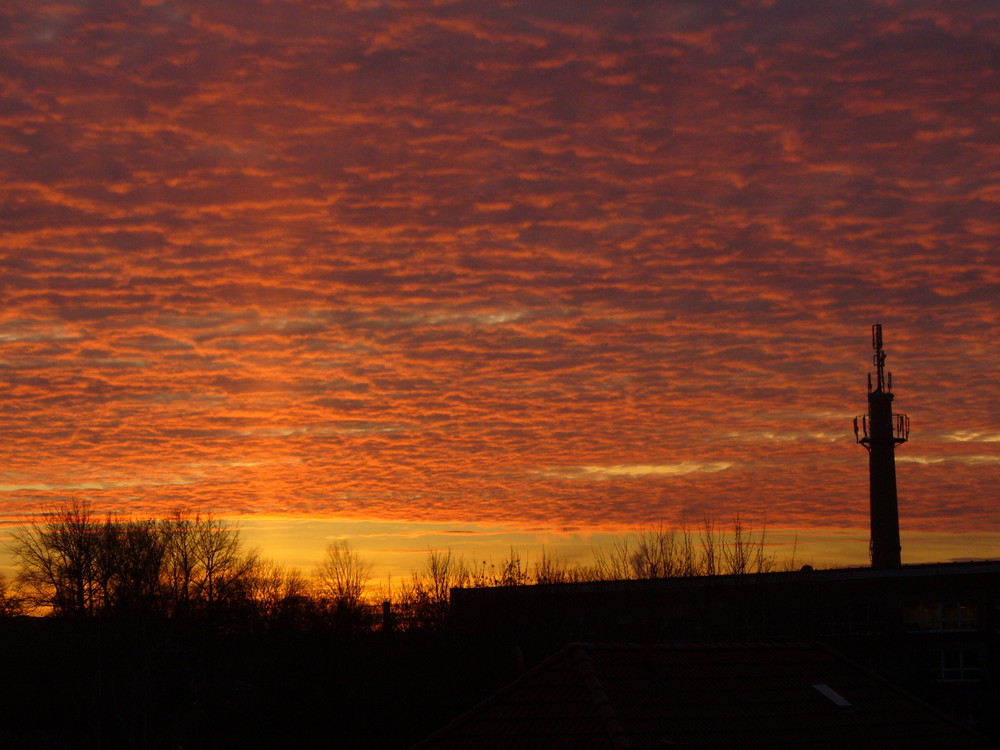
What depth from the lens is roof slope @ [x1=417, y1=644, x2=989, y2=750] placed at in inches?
1192

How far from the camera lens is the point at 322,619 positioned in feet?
244

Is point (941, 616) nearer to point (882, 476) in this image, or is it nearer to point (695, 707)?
point (882, 476)

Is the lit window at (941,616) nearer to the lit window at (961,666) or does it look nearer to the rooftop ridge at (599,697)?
the lit window at (961,666)

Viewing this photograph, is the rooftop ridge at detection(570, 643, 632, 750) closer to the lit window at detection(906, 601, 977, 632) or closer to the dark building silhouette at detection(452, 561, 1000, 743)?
the dark building silhouette at detection(452, 561, 1000, 743)

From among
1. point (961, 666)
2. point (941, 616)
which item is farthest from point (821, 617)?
point (961, 666)

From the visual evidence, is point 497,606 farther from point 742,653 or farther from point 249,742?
point 742,653

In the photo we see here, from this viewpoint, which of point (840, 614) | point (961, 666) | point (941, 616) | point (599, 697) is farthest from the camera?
point (840, 614)

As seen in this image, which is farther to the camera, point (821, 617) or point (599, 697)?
A: point (821, 617)

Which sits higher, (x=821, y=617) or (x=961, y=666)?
(x=821, y=617)

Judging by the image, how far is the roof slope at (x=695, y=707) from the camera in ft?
99.3

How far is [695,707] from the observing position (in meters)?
31.9

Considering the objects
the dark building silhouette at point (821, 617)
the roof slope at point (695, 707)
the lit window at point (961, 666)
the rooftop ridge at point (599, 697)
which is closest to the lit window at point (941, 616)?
the dark building silhouette at point (821, 617)

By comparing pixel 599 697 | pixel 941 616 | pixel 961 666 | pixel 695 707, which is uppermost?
pixel 941 616

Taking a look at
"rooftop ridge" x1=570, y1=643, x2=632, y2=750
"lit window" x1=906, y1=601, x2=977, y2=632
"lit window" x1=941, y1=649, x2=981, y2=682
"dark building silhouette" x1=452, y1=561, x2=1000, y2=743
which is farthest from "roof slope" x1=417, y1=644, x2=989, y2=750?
"lit window" x1=906, y1=601, x2=977, y2=632
